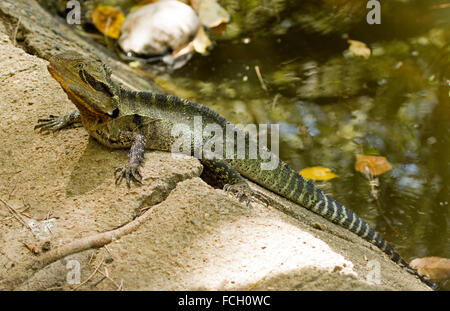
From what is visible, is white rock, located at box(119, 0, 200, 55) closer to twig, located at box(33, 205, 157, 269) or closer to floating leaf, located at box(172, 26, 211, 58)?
floating leaf, located at box(172, 26, 211, 58)

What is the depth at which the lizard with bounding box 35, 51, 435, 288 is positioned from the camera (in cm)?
347

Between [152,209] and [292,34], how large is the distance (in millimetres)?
5104

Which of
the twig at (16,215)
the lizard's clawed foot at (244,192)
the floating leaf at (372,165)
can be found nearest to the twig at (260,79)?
the floating leaf at (372,165)

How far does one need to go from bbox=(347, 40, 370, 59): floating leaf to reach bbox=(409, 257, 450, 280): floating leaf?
3.54 m

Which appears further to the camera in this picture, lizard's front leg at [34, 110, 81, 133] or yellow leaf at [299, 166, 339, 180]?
yellow leaf at [299, 166, 339, 180]

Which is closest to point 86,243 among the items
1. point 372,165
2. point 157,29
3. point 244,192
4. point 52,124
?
point 244,192

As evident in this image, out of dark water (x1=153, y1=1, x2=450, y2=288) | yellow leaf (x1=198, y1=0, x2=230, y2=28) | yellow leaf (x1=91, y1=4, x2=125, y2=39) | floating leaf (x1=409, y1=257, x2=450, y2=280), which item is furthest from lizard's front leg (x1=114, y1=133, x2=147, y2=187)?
yellow leaf (x1=198, y1=0, x2=230, y2=28)

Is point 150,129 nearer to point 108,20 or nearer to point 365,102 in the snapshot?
point 365,102

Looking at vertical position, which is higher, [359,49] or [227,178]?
[227,178]

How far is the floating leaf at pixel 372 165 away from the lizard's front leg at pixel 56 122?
3.23 metres

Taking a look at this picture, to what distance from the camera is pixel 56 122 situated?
3920 mm

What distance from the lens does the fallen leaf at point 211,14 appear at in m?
7.65

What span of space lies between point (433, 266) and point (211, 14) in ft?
17.2

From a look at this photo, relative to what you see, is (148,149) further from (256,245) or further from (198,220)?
(256,245)
